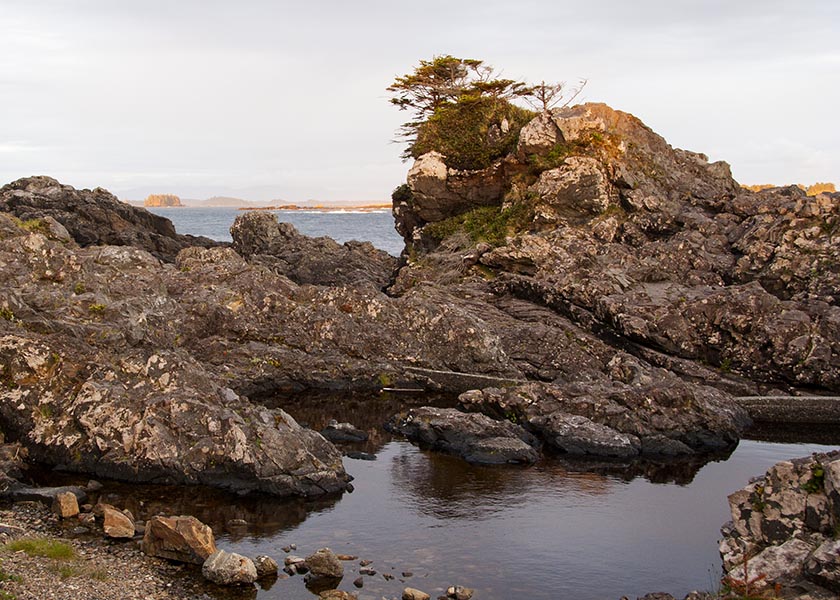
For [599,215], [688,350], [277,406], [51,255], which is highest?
[599,215]

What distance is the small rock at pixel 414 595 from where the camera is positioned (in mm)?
17312

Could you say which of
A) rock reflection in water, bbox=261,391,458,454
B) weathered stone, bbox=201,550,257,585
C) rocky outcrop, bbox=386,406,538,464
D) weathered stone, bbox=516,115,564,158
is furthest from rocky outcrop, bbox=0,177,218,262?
weathered stone, bbox=201,550,257,585

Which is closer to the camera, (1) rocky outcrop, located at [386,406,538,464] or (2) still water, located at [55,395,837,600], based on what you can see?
(2) still water, located at [55,395,837,600]

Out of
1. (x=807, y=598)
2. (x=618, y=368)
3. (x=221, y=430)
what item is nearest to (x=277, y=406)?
(x=221, y=430)

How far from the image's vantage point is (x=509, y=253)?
53281 mm

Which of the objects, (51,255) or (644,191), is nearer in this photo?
(51,255)

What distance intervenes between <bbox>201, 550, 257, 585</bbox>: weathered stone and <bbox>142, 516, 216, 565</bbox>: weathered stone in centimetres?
63

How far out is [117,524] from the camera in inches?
789

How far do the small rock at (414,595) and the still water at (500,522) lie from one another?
1.63 feet

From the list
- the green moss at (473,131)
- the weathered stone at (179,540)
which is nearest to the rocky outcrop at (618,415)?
the weathered stone at (179,540)

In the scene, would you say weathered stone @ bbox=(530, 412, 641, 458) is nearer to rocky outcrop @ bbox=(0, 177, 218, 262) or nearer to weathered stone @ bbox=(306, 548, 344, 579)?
weathered stone @ bbox=(306, 548, 344, 579)

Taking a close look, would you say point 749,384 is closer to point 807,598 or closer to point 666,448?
point 666,448

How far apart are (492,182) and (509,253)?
1341cm

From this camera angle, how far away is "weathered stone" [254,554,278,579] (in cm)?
1828
